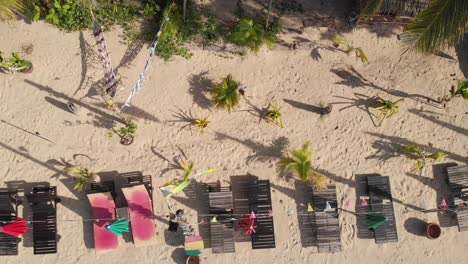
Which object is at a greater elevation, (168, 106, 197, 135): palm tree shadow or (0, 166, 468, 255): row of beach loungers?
(168, 106, 197, 135): palm tree shadow

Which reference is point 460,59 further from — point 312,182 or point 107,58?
point 107,58

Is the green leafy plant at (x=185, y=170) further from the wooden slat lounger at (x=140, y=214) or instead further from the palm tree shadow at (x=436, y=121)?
the palm tree shadow at (x=436, y=121)

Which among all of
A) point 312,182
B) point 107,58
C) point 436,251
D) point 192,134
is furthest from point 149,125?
point 436,251

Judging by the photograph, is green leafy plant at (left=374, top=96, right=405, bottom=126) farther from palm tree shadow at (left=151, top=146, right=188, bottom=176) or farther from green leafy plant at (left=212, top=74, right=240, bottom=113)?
palm tree shadow at (left=151, top=146, right=188, bottom=176)

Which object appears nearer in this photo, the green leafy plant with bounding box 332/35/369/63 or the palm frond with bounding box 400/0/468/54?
the palm frond with bounding box 400/0/468/54

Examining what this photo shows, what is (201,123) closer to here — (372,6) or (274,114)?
(274,114)

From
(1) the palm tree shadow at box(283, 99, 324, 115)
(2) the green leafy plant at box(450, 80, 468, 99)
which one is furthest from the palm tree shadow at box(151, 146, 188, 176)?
(2) the green leafy plant at box(450, 80, 468, 99)

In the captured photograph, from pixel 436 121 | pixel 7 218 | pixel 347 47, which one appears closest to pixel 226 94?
pixel 347 47
